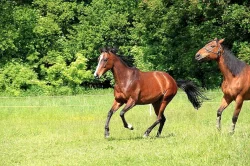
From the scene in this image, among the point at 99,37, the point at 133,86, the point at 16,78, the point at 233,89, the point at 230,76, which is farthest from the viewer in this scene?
the point at 99,37

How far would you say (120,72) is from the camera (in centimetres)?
1449

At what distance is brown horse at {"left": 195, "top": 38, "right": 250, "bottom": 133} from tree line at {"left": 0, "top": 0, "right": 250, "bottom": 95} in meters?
17.1

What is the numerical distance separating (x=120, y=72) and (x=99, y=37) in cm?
2199

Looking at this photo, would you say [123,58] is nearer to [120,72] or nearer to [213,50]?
[120,72]

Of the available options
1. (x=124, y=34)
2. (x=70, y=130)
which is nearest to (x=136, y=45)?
(x=124, y=34)

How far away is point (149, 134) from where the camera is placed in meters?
15.5

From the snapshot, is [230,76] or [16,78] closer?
[230,76]

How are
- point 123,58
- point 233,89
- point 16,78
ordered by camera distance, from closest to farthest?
point 233,89, point 123,58, point 16,78

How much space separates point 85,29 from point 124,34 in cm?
249

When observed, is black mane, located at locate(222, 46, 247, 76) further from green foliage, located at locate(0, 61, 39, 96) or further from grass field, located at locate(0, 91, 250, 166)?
green foliage, located at locate(0, 61, 39, 96)

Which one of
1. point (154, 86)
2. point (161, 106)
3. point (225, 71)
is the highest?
point (225, 71)

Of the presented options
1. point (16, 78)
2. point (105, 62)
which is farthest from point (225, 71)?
point (16, 78)

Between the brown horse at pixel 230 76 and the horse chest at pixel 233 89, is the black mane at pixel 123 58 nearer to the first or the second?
the brown horse at pixel 230 76

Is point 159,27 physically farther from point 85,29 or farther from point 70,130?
point 70,130
